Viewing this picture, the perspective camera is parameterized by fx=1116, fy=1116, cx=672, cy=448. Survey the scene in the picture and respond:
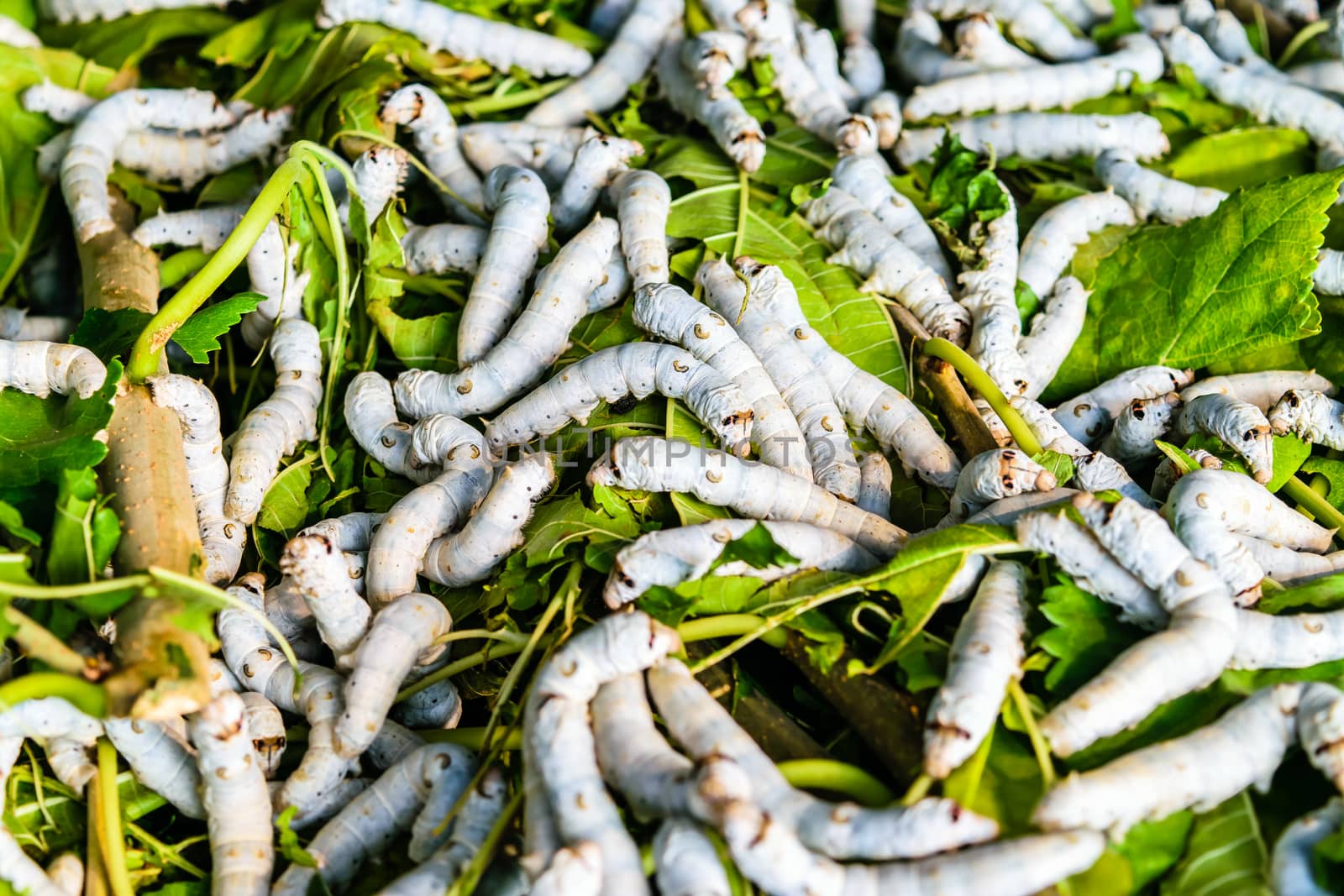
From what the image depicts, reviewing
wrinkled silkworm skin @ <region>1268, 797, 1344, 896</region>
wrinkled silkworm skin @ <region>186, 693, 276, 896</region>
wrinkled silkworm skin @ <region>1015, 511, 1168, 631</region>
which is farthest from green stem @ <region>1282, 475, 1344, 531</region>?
wrinkled silkworm skin @ <region>186, 693, 276, 896</region>

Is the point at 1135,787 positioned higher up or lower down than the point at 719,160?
lower down

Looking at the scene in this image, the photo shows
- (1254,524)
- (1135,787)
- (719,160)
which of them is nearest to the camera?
(1135,787)

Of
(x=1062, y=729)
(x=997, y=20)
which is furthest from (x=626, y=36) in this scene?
(x=1062, y=729)

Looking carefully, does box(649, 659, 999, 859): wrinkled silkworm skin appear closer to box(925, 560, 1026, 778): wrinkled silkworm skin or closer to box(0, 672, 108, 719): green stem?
box(925, 560, 1026, 778): wrinkled silkworm skin

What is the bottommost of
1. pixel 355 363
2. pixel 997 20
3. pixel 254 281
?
pixel 355 363

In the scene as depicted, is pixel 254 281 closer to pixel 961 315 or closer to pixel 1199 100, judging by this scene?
pixel 961 315

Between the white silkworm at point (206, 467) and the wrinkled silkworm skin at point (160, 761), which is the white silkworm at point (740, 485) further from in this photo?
the wrinkled silkworm skin at point (160, 761)

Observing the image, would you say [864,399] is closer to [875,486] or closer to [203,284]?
[875,486]

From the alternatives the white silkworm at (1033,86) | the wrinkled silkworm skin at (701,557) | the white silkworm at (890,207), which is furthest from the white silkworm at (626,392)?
the white silkworm at (1033,86)
